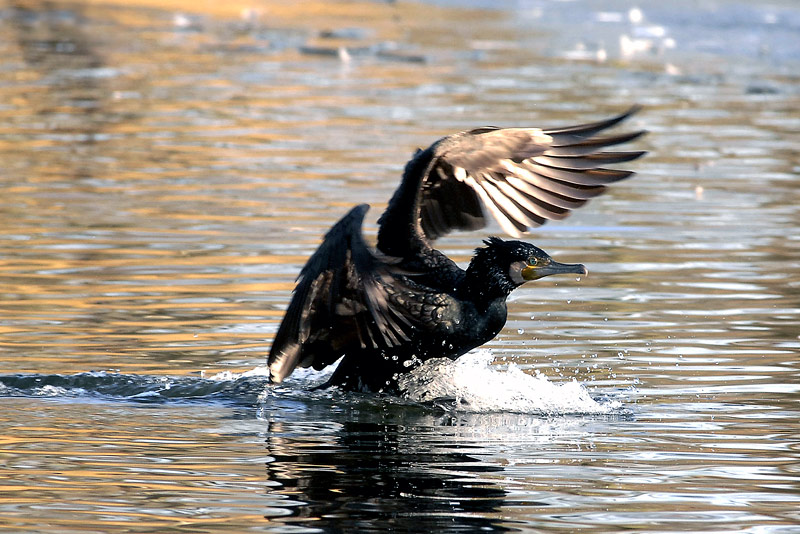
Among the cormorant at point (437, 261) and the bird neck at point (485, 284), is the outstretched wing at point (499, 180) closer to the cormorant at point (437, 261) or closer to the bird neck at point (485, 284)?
the cormorant at point (437, 261)

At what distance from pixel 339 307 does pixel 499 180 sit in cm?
138

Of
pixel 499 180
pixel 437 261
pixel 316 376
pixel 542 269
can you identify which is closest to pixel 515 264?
pixel 542 269

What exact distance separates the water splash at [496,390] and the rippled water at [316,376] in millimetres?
16

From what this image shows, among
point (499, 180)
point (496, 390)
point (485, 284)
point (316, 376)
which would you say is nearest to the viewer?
point (485, 284)

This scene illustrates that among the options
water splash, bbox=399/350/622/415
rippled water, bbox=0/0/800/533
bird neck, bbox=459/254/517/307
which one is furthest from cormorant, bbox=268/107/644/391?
rippled water, bbox=0/0/800/533

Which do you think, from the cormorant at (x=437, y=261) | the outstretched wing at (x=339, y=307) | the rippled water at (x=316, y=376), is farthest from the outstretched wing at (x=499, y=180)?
the rippled water at (x=316, y=376)

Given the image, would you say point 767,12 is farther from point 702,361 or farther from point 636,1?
point 702,361

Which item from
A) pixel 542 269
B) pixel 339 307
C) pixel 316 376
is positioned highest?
pixel 542 269

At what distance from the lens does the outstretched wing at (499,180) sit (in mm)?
7129

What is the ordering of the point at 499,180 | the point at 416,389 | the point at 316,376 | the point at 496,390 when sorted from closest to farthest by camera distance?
the point at 496,390 < the point at 416,389 < the point at 499,180 < the point at 316,376

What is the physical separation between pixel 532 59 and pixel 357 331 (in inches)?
618

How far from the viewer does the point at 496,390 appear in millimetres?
7043

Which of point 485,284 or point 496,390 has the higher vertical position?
point 485,284

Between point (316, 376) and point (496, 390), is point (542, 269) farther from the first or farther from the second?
point (316, 376)
